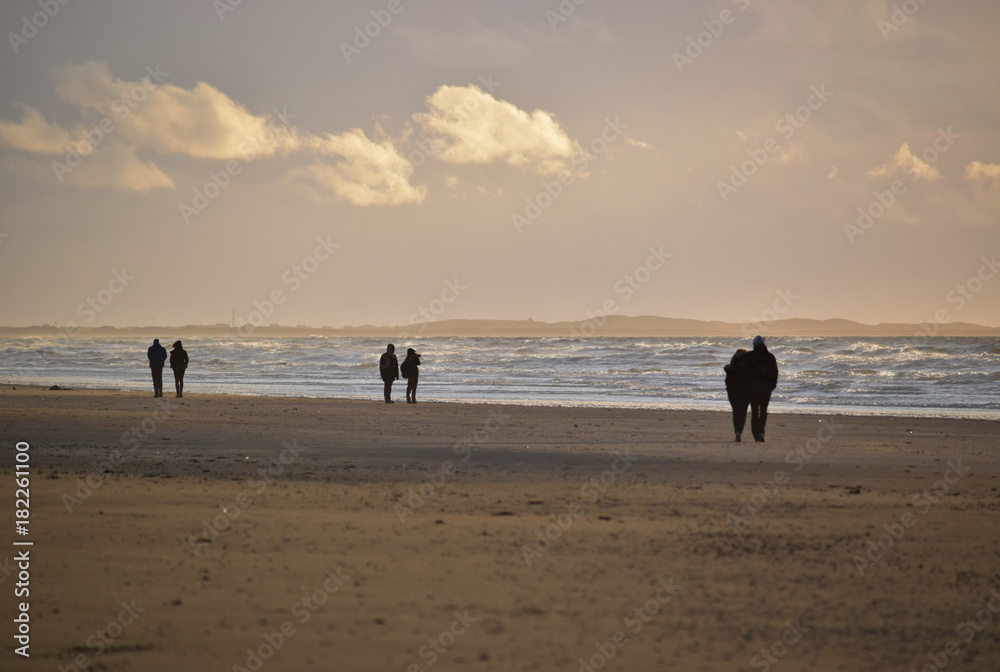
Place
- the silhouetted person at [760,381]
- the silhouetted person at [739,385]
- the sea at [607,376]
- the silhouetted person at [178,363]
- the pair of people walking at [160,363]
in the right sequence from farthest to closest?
the sea at [607,376]
the silhouetted person at [178,363]
the pair of people walking at [160,363]
the silhouetted person at [739,385]
the silhouetted person at [760,381]

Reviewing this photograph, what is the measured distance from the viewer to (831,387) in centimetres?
3431

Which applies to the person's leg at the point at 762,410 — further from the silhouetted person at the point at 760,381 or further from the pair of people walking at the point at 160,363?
the pair of people walking at the point at 160,363

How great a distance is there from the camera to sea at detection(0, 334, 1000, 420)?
92.9ft

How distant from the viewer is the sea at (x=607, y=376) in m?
28.3

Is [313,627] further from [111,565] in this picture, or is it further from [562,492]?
[562,492]

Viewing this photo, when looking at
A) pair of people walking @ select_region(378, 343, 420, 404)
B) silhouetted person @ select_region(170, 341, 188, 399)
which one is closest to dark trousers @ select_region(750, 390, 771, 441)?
pair of people walking @ select_region(378, 343, 420, 404)

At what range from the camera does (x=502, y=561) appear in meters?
6.18

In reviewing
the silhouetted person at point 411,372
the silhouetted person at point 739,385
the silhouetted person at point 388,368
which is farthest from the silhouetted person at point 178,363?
the silhouetted person at point 739,385

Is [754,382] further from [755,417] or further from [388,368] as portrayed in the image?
[388,368]

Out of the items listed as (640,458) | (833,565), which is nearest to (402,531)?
(833,565)

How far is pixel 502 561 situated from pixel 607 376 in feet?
129

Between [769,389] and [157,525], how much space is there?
35.6 feet

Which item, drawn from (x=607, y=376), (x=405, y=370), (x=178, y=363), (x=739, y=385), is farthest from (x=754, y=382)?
(x=607, y=376)

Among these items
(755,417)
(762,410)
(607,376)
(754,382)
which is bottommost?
(607,376)
